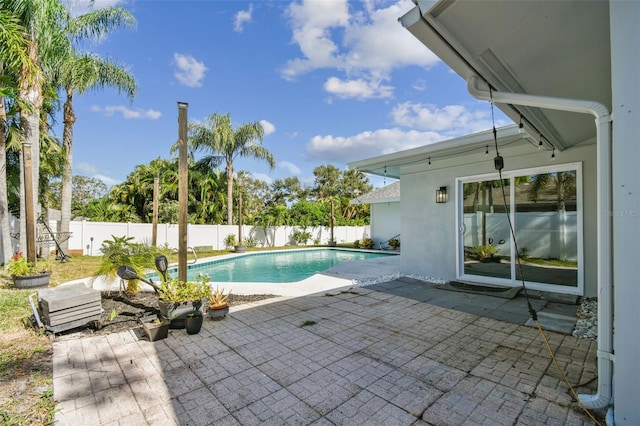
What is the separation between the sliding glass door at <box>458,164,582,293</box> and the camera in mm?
5789

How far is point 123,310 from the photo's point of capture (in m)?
5.13

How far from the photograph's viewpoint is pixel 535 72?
123 inches

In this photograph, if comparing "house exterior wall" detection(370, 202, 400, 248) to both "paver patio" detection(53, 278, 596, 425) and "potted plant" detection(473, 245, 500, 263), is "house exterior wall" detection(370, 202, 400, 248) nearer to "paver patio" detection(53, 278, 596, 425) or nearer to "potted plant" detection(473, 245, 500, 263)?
"potted plant" detection(473, 245, 500, 263)

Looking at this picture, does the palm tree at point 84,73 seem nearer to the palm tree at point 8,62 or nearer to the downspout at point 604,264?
the palm tree at point 8,62

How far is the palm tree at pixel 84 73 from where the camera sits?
10.3 m

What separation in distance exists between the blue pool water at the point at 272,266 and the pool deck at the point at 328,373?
20.0ft

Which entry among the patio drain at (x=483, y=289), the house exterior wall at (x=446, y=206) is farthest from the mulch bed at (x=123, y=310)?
the house exterior wall at (x=446, y=206)

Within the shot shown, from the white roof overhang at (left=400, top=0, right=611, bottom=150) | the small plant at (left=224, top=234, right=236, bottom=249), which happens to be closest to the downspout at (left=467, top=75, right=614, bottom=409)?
the white roof overhang at (left=400, top=0, right=611, bottom=150)

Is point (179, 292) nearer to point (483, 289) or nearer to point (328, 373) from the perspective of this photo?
point (328, 373)

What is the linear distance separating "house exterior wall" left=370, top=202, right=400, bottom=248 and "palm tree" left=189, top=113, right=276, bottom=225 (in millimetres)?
7260

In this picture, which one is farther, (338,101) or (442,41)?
(338,101)

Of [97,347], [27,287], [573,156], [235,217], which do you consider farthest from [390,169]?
[235,217]

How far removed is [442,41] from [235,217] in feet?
62.5

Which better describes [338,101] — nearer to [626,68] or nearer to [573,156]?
→ [573,156]
